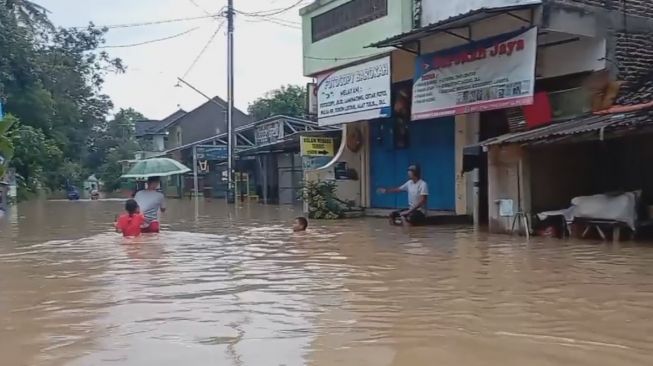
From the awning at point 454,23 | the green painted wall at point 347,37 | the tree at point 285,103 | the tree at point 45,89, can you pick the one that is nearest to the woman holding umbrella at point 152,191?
the awning at point 454,23

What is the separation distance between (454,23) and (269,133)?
78.6 feet

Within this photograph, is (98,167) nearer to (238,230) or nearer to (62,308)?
(238,230)

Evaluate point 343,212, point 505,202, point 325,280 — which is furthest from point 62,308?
point 343,212

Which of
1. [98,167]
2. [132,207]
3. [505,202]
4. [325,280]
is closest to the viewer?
[325,280]

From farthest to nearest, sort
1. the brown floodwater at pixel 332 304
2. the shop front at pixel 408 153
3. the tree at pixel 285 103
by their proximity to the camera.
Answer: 1. the tree at pixel 285 103
2. the shop front at pixel 408 153
3. the brown floodwater at pixel 332 304

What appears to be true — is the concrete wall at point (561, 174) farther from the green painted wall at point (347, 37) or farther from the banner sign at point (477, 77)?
the green painted wall at point (347, 37)

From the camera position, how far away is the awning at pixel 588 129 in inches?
388

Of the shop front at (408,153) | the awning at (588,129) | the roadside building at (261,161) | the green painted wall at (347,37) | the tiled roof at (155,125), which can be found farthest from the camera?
the tiled roof at (155,125)

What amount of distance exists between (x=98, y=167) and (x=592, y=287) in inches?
2590

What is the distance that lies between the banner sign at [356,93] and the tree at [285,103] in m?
30.5

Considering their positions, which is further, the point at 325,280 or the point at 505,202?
the point at 505,202

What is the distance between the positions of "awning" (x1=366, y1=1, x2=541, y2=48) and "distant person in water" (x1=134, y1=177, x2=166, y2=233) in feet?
17.8

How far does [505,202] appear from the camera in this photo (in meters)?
12.5

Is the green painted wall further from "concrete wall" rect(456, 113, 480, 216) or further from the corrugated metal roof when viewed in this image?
the corrugated metal roof
